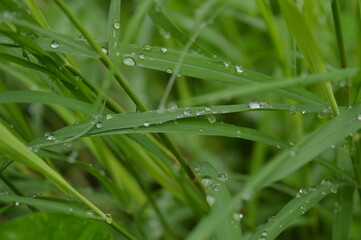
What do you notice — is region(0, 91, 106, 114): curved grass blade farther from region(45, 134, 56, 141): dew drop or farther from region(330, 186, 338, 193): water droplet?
region(330, 186, 338, 193): water droplet

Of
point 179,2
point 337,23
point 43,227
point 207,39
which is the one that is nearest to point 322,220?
point 337,23

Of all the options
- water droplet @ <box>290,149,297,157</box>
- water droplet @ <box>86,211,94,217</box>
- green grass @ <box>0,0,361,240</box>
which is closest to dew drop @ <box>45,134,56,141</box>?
green grass @ <box>0,0,361,240</box>

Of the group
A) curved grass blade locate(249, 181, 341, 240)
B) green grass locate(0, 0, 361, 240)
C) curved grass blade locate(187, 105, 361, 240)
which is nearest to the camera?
curved grass blade locate(187, 105, 361, 240)

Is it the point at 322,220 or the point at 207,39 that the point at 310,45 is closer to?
the point at 322,220

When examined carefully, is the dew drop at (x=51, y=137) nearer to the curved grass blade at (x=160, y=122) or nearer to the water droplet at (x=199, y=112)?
the curved grass blade at (x=160, y=122)

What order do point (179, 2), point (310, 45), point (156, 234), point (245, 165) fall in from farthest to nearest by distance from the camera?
point (179, 2)
point (245, 165)
point (156, 234)
point (310, 45)

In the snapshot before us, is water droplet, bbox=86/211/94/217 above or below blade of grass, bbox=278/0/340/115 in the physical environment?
below
